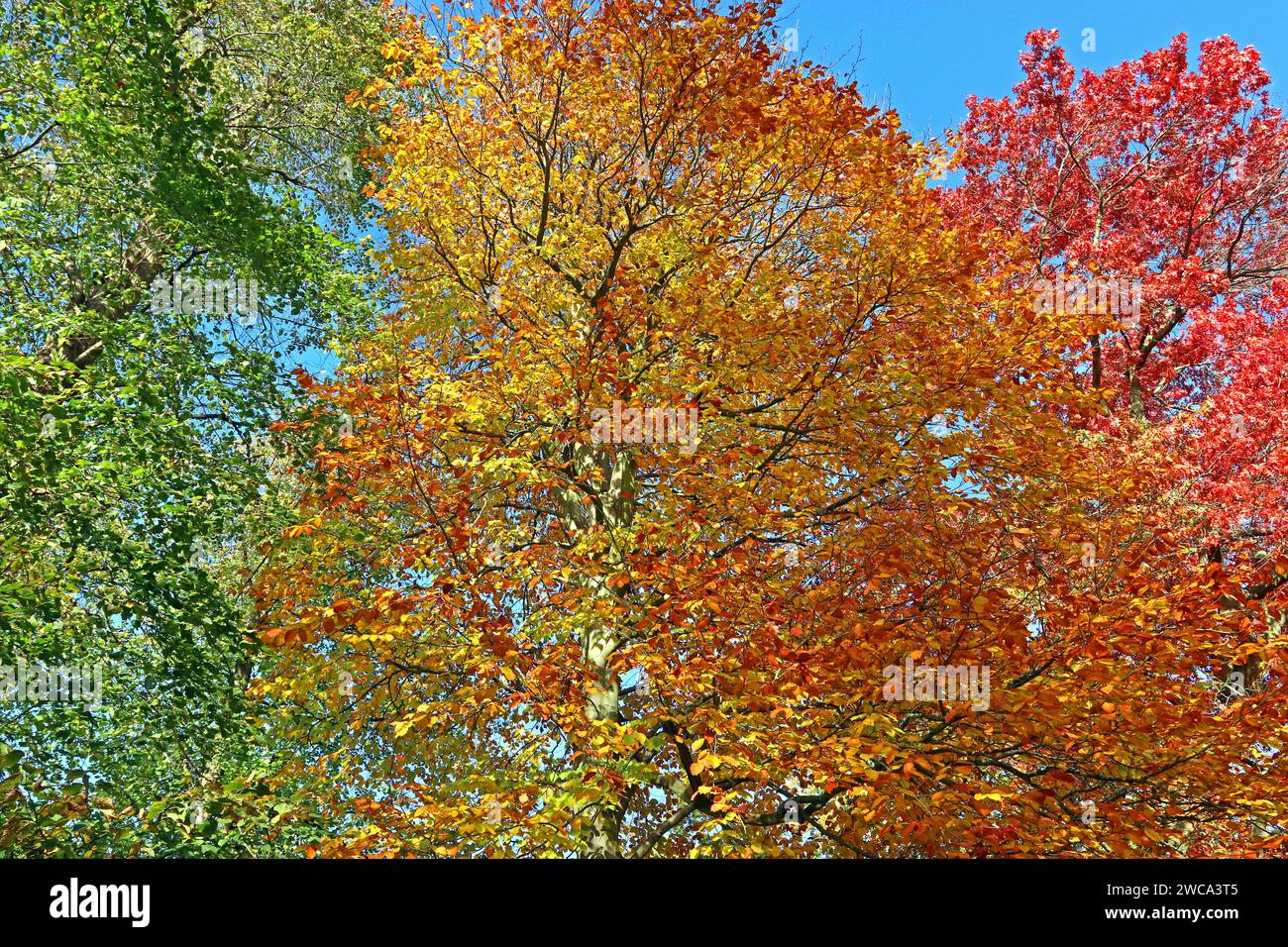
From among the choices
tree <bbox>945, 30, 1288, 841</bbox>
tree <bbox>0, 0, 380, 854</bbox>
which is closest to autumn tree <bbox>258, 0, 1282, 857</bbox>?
tree <bbox>0, 0, 380, 854</bbox>

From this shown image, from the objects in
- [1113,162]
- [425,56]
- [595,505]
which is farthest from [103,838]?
[1113,162]

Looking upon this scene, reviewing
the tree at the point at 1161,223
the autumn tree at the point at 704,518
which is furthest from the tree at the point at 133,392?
the tree at the point at 1161,223

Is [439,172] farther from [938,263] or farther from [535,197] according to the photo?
[938,263]

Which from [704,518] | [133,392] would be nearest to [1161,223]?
[704,518]

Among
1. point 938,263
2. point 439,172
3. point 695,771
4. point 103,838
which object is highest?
point 439,172

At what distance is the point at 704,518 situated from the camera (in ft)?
36.4

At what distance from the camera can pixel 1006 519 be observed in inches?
488

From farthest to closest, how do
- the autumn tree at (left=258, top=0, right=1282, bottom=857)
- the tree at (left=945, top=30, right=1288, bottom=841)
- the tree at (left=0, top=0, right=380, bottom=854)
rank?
1. the tree at (left=945, top=30, right=1288, bottom=841)
2. the tree at (left=0, top=0, right=380, bottom=854)
3. the autumn tree at (left=258, top=0, right=1282, bottom=857)

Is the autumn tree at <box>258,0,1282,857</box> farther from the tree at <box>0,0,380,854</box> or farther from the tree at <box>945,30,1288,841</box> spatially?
the tree at <box>945,30,1288,841</box>

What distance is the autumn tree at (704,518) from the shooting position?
912cm

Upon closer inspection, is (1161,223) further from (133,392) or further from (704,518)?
(133,392)

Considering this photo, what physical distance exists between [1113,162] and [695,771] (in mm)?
20084

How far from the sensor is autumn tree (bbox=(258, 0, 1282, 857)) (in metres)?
9.12

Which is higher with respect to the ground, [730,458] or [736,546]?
[730,458]
